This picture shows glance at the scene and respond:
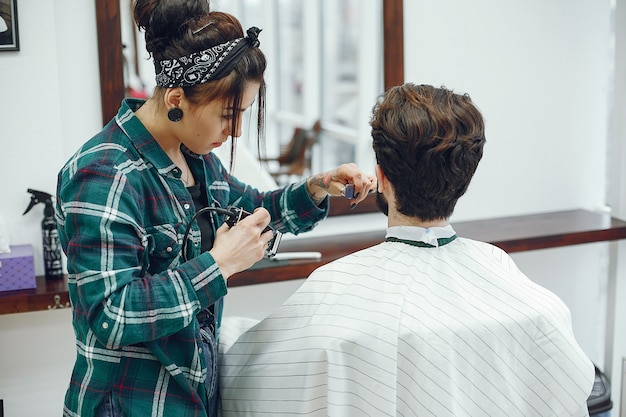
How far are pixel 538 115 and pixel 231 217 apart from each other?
6.40ft

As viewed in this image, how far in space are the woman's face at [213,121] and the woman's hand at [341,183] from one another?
42 cm

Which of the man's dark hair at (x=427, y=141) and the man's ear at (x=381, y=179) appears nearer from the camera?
the man's dark hair at (x=427, y=141)

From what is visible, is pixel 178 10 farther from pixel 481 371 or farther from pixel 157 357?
pixel 481 371

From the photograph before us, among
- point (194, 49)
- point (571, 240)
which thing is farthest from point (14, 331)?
point (571, 240)

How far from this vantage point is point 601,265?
131 inches

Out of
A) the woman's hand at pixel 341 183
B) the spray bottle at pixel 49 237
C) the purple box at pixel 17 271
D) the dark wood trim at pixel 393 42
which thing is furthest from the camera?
the dark wood trim at pixel 393 42

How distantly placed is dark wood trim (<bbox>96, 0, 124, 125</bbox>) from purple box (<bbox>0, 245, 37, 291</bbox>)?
0.53m

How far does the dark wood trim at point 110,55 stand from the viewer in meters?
2.41

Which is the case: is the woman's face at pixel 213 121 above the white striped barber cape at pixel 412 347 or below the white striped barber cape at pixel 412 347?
above

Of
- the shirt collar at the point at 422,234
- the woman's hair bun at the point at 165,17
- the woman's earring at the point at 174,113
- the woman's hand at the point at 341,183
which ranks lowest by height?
the shirt collar at the point at 422,234

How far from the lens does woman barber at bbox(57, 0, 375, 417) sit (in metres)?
1.43

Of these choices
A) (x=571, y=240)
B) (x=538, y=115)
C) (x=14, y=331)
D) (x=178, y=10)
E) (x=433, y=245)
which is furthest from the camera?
(x=538, y=115)

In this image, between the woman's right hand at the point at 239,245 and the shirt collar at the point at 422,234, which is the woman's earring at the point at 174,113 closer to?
the woman's right hand at the point at 239,245

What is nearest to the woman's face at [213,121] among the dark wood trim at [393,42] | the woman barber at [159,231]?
the woman barber at [159,231]
